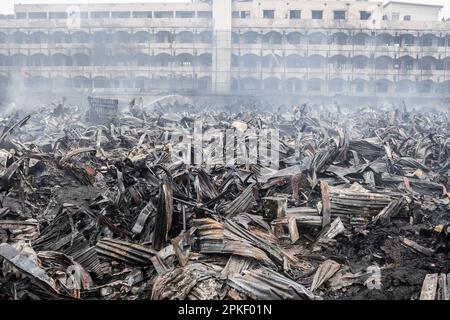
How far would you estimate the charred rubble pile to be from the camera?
4418 millimetres

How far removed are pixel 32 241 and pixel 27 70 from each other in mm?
46189

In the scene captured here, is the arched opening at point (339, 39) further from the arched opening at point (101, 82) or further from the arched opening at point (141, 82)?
the arched opening at point (101, 82)

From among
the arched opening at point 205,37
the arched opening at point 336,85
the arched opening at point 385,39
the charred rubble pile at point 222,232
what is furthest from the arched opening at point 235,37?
the charred rubble pile at point 222,232

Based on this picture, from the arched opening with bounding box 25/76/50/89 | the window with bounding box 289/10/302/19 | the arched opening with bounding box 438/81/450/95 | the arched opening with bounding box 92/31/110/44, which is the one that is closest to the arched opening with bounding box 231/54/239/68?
the window with bounding box 289/10/302/19

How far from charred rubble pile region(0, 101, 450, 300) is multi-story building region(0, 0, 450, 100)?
3702 cm

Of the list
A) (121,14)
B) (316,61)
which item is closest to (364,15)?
(316,61)

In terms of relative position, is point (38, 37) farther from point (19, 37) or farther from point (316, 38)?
point (316, 38)

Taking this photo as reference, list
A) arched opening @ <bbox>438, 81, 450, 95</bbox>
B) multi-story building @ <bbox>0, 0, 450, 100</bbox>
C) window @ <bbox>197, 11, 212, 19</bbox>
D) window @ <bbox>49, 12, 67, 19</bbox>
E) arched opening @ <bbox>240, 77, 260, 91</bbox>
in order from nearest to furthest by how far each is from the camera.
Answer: arched opening @ <bbox>438, 81, 450, 95</bbox> → multi-story building @ <bbox>0, 0, 450, 100</bbox> → arched opening @ <bbox>240, 77, 260, 91</bbox> → window @ <bbox>197, 11, 212, 19</bbox> → window @ <bbox>49, 12, 67, 19</bbox>

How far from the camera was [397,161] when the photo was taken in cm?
1036

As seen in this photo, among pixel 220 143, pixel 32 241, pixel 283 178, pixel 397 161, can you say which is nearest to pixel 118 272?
pixel 32 241

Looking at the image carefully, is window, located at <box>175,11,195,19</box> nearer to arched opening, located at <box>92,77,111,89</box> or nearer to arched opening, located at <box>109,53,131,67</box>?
arched opening, located at <box>109,53,131,67</box>

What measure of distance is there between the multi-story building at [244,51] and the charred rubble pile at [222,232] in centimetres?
3702

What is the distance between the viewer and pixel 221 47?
4462 cm

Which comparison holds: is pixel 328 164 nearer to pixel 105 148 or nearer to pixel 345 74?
pixel 105 148
